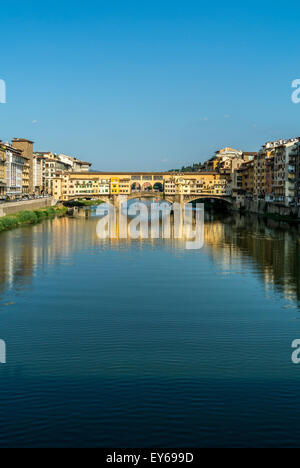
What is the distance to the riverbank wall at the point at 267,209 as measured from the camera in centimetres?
5450

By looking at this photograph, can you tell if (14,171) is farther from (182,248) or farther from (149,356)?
(149,356)

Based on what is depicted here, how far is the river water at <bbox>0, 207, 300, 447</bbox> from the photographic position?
9.31 meters

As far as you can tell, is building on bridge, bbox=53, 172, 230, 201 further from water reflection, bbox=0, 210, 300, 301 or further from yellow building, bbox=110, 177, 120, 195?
water reflection, bbox=0, 210, 300, 301

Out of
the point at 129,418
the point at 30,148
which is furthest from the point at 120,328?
the point at 30,148

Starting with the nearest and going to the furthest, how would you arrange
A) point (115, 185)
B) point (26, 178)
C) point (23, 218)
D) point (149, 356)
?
point (149, 356)
point (23, 218)
point (26, 178)
point (115, 185)

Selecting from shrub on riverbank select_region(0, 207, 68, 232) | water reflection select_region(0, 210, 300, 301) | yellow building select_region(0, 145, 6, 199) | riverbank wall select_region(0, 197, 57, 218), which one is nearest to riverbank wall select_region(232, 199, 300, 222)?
water reflection select_region(0, 210, 300, 301)

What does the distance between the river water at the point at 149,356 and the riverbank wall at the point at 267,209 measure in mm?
29885

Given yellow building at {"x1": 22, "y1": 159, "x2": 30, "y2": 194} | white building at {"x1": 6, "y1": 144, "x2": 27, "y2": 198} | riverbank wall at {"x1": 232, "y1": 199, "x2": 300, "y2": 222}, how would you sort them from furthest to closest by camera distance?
yellow building at {"x1": 22, "y1": 159, "x2": 30, "y2": 194} < white building at {"x1": 6, "y1": 144, "x2": 27, "y2": 198} < riverbank wall at {"x1": 232, "y1": 199, "x2": 300, "y2": 222}

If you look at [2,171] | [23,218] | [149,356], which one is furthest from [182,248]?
[2,171]

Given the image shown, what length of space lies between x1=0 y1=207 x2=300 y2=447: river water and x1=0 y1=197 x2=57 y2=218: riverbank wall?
23150 mm

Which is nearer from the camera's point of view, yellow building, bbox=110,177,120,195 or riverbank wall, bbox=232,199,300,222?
riverbank wall, bbox=232,199,300,222

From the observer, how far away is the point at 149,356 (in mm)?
12688

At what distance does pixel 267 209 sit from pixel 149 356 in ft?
181

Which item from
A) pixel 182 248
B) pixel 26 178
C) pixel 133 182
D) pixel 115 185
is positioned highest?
pixel 26 178
